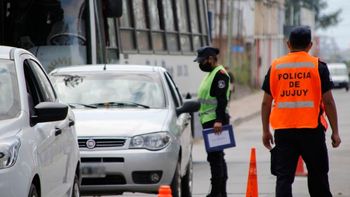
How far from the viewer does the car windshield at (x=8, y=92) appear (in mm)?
8578

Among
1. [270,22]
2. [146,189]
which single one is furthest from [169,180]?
[270,22]

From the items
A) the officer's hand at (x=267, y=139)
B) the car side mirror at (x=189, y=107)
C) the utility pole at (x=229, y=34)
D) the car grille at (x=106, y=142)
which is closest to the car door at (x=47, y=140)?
the officer's hand at (x=267, y=139)

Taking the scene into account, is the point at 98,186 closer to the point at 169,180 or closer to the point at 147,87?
the point at 169,180

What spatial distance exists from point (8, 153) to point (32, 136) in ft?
2.28

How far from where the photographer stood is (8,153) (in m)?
7.79

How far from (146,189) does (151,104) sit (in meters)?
1.40

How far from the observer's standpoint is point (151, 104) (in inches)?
522

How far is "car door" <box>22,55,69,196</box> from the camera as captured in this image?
Answer: 874 cm

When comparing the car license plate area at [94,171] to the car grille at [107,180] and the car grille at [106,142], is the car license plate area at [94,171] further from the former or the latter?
the car grille at [106,142]

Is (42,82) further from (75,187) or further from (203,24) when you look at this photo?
(203,24)

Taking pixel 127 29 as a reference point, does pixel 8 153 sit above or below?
above

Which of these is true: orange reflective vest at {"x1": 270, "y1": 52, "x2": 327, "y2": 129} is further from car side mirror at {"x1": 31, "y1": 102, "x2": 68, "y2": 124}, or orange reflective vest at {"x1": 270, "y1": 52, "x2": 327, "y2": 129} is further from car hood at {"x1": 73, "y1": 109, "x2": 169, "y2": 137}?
car hood at {"x1": 73, "y1": 109, "x2": 169, "y2": 137}

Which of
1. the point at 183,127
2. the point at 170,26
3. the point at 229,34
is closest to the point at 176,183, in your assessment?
the point at 183,127

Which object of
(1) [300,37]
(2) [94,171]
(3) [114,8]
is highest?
(1) [300,37]
